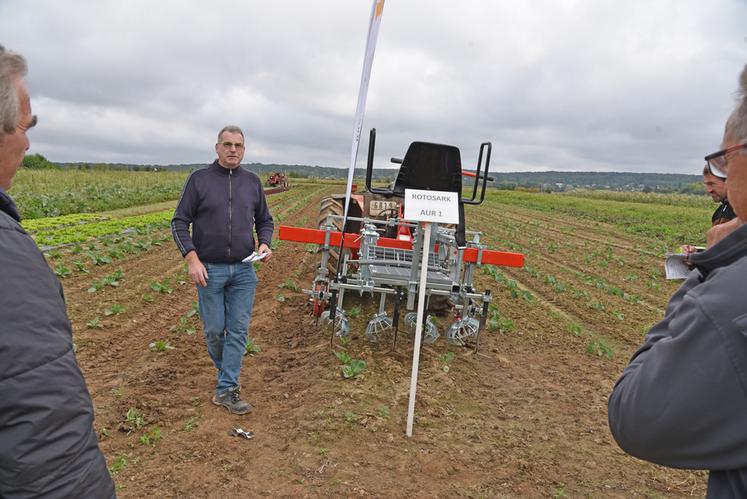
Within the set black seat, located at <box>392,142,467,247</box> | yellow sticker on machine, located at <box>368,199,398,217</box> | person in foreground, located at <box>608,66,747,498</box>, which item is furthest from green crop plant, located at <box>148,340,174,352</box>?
person in foreground, located at <box>608,66,747,498</box>

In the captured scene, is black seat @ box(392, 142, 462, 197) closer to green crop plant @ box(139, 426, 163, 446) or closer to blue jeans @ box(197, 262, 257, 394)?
blue jeans @ box(197, 262, 257, 394)

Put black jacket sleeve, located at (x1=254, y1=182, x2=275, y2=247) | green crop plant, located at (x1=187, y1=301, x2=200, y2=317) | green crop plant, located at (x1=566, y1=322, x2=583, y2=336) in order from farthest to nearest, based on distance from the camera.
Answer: green crop plant, located at (x1=566, y1=322, x2=583, y2=336) < green crop plant, located at (x1=187, y1=301, x2=200, y2=317) < black jacket sleeve, located at (x1=254, y1=182, x2=275, y2=247)

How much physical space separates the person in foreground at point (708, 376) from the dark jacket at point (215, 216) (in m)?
3.34

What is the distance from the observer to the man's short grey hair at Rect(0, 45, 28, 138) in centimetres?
129

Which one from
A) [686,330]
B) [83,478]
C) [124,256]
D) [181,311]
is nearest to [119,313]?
[181,311]

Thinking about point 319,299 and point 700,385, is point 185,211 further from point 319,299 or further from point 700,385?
point 700,385

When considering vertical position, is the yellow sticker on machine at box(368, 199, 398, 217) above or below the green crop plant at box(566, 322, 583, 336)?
above

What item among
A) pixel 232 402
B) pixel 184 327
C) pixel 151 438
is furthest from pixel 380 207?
pixel 151 438

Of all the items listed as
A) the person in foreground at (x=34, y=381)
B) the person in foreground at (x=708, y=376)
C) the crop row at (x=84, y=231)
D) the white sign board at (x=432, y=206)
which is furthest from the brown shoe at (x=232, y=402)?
the crop row at (x=84, y=231)

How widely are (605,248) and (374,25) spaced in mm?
13398

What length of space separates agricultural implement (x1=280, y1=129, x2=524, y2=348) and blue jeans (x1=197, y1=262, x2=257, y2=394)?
1008 millimetres

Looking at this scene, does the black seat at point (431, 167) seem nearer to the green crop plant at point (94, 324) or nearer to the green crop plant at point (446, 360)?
the green crop plant at point (446, 360)

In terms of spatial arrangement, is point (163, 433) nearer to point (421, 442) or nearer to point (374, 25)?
point (421, 442)

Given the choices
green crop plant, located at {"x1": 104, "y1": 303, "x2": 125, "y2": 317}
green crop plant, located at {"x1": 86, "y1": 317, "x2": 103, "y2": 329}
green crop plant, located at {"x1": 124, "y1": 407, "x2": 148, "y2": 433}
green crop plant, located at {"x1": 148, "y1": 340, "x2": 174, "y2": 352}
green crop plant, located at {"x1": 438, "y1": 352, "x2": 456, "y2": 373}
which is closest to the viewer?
green crop plant, located at {"x1": 124, "y1": 407, "x2": 148, "y2": 433}
